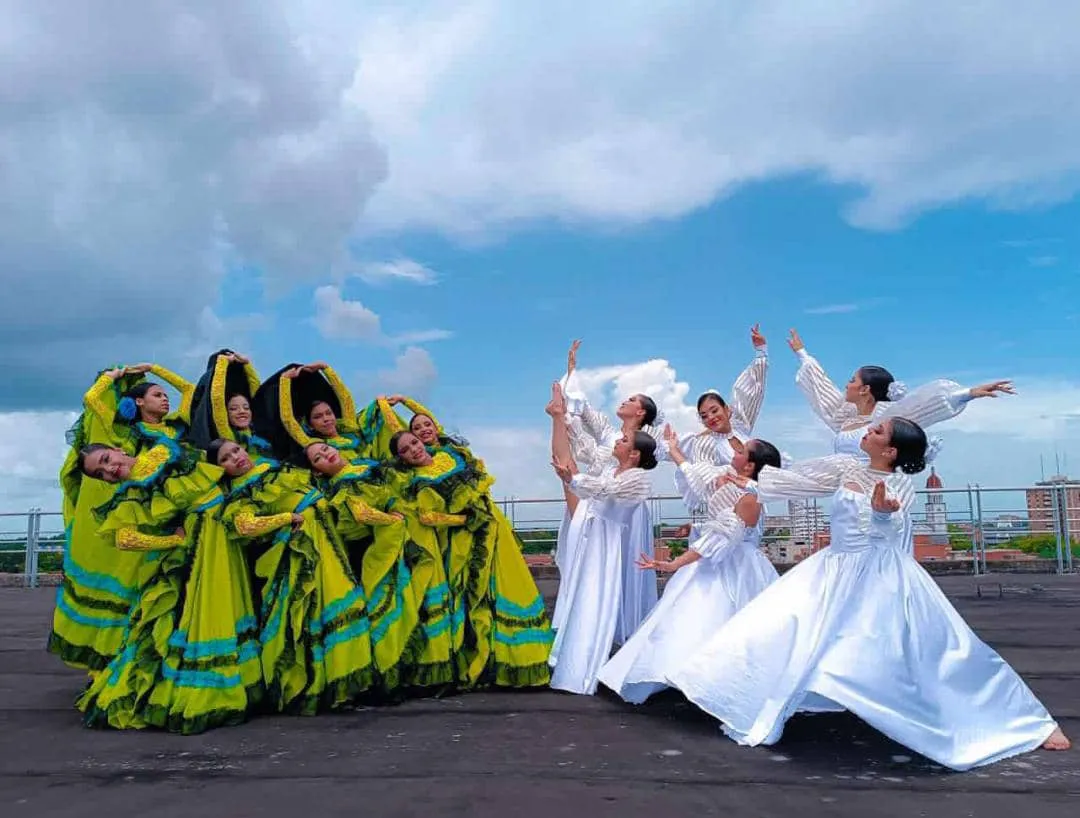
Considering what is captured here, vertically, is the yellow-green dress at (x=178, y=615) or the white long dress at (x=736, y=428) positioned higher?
the white long dress at (x=736, y=428)

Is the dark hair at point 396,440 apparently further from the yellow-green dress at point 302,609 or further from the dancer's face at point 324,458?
the yellow-green dress at point 302,609

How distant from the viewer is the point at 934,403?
14.0 ft

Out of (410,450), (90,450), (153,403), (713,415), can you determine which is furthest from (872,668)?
(153,403)

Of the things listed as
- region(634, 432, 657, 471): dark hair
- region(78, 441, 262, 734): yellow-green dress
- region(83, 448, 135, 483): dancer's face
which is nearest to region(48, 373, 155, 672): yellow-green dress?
region(78, 441, 262, 734): yellow-green dress

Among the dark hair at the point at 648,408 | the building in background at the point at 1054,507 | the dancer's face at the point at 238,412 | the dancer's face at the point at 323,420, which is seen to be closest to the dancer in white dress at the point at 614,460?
the dark hair at the point at 648,408

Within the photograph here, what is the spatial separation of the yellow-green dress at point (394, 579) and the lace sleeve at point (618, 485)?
1.02m

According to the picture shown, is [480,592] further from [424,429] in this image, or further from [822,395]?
[822,395]

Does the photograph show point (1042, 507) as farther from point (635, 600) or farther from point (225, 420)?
point (225, 420)

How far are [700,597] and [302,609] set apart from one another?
2.19 m

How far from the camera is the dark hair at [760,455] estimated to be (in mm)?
4996

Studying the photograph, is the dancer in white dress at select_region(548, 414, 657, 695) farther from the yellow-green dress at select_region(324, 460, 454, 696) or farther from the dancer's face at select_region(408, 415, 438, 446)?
the dancer's face at select_region(408, 415, 438, 446)

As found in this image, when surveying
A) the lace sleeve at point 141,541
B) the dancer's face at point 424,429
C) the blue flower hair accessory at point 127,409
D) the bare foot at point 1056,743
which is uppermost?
the blue flower hair accessory at point 127,409

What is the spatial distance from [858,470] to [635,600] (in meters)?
2.34

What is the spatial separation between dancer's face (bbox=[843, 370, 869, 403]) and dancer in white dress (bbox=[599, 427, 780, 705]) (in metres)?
0.54
